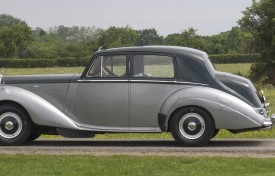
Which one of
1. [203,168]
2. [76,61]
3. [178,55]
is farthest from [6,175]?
[76,61]

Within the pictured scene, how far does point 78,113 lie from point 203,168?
3.35m

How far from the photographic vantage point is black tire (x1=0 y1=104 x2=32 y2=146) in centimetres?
1133

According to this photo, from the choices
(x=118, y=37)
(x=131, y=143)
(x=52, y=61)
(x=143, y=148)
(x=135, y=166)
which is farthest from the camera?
(x=118, y=37)

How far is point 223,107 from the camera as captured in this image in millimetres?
10719

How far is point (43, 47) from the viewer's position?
329 feet

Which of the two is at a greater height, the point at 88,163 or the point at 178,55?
the point at 178,55

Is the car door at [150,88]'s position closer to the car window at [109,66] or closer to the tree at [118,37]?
the car window at [109,66]

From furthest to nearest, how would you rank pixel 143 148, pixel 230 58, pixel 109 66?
pixel 230 58 < pixel 109 66 < pixel 143 148

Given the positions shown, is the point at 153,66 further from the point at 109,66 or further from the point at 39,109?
the point at 39,109

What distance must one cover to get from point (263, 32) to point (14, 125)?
49.0m

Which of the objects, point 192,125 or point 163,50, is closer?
point 192,125

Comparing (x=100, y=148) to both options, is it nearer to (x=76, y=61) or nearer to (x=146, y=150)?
(x=146, y=150)

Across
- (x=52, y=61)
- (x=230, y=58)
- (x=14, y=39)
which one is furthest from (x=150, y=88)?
(x=14, y=39)

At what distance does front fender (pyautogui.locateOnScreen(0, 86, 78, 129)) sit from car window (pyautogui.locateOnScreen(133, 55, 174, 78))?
139cm
